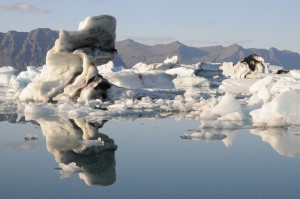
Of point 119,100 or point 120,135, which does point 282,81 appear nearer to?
point 119,100

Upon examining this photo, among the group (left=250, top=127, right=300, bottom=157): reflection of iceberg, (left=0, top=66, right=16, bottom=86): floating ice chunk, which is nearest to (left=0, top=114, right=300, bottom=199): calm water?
(left=250, top=127, right=300, bottom=157): reflection of iceberg

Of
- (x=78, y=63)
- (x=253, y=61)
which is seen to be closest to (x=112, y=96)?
A: (x=78, y=63)

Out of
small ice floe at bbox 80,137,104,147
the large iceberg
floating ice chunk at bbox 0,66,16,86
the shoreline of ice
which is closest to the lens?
small ice floe at bbox 80,137,104,147

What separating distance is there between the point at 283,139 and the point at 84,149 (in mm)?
3302

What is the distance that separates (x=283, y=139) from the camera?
25.0ft

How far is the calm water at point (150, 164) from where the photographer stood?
4.40m

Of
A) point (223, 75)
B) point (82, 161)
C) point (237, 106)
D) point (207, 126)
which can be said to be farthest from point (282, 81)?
point (223, 75)

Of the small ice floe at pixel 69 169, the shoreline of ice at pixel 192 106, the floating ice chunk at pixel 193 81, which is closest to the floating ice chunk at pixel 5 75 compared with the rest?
the floating ice chunk at pixel 193 81

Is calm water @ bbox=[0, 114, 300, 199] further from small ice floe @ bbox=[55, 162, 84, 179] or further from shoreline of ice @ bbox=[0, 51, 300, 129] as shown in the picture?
shoreline of ice @ bbox=[0, 51, 300, 129]

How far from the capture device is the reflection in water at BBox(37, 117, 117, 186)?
498 cm

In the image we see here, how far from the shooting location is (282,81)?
21156mm

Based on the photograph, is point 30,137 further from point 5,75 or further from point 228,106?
point 5,75

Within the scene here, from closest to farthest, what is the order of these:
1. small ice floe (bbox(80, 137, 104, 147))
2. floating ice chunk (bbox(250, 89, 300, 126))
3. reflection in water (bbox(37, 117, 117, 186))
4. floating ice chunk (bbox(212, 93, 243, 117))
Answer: reflection in water (bbox(37, 117, 117, 186))
small ice floe (bbox(80, 137, 104, 147))
floating ice chunk (bbox(250, 89, 300, 126))
floating ice chunk (bbox(212, 93, 243, 117))

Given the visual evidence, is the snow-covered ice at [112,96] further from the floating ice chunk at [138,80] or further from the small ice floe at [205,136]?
the small ice floe at [205,136]
